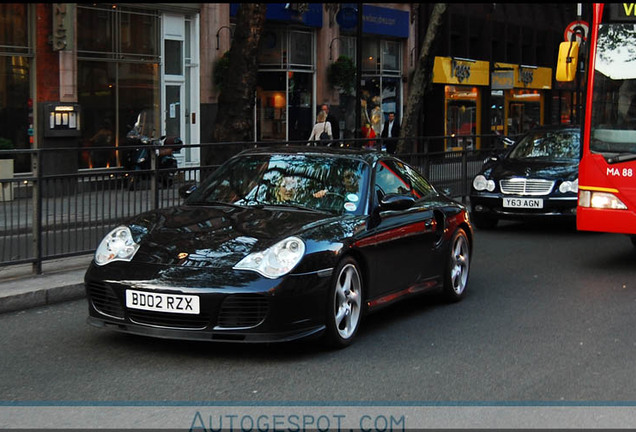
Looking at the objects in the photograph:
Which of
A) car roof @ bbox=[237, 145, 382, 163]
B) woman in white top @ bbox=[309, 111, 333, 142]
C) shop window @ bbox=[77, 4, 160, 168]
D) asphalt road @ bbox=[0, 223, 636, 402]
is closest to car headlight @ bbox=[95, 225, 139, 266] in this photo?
asphalt road @ bbox=[0, 223, 636, 402]

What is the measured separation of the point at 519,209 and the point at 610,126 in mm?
3659

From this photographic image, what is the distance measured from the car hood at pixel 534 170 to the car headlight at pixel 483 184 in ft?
0.37

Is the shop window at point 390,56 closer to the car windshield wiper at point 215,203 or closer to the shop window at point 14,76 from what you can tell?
the shop window at point 14,76

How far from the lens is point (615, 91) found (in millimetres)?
10867

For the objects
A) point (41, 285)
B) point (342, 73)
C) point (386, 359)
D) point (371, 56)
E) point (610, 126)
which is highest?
point (371, 56)

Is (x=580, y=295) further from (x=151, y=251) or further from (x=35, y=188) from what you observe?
(x=35, y=188)

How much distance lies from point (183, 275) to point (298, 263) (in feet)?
2.52

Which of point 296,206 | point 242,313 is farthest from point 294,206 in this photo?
point 242,313

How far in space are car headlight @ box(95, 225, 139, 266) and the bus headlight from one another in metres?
5.90

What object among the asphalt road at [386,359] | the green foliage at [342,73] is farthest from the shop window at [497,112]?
the asphalt road at [386,359]

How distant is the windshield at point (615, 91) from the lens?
35.2 ft

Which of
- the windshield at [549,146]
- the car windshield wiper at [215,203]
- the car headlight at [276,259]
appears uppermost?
the windshield at [549,146]

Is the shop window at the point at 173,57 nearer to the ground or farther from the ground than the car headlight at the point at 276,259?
farther from the ground

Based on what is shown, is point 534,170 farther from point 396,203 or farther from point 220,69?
point 220,69
